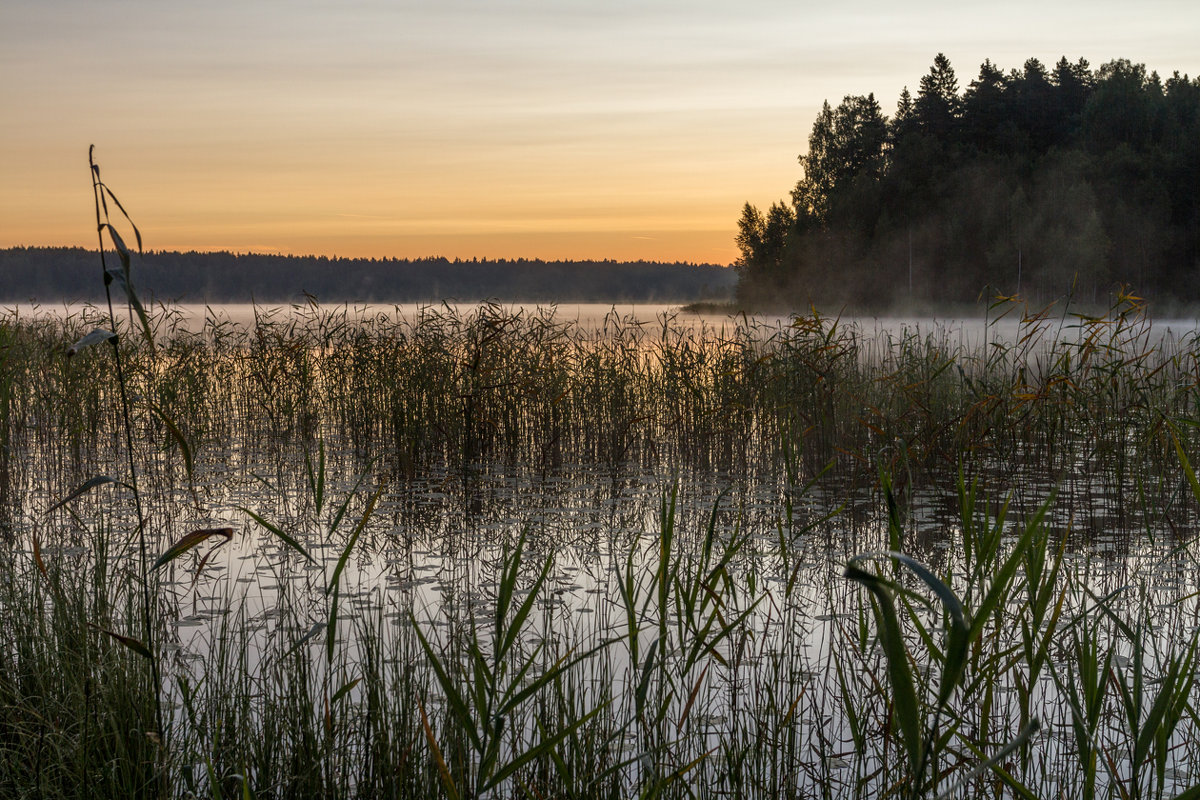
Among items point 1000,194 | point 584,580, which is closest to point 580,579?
point 584,580

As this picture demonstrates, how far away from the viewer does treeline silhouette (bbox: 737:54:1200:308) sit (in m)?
35.8

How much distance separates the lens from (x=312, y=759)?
93.4 inches

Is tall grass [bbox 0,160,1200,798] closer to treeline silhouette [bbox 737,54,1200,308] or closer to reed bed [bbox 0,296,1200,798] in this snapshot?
reed bed [bbox 0,296,1200,798]

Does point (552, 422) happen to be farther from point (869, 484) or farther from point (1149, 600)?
point (1149, 600)

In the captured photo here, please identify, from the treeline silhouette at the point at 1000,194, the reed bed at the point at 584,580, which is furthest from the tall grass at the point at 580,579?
the treeline silhouette at the point at 1000,194

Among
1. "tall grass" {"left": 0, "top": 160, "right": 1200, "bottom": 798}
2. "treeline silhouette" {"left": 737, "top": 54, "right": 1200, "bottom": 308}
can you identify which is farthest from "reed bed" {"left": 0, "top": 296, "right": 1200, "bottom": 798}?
"treeline silhouette" {"left": 737, "top": 54, "right": 1200, "bottom": 308}

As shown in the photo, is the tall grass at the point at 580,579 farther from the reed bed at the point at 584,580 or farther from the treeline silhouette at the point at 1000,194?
the treeline silhouette at the point at 1000,194

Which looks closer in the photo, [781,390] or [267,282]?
[781,390]

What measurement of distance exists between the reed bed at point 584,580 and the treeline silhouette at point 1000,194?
28.7 metres

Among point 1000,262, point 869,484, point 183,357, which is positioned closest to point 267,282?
point 1000,262

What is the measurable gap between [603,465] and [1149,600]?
4158 mm

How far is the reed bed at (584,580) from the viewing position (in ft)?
7.01

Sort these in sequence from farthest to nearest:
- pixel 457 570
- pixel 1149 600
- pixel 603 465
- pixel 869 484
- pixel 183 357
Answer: pixel 183 357, pixel 603 465, pixel 869 484, pixel 457 570, pixel 1149 600

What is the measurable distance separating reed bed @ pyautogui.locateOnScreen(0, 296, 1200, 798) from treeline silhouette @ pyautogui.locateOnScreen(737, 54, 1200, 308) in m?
28.7
